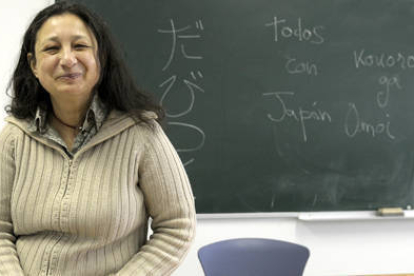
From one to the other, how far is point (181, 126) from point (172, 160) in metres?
1.11

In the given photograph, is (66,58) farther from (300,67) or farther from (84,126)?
(300,67)

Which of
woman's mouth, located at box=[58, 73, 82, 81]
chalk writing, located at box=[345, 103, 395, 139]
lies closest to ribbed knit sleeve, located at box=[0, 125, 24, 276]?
woman's mouth, located at box=[58, 73, 82, 81]

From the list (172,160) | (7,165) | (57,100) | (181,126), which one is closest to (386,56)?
(181,126)

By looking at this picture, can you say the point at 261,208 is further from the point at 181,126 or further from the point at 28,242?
the point at 28,242

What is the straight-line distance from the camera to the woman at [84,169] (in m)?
1.13

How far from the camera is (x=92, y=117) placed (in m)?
1.20

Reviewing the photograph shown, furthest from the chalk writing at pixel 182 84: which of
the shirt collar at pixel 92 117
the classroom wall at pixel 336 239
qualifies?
the shirt collar at pixel 92 117

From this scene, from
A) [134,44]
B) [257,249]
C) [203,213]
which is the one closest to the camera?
[257,249]

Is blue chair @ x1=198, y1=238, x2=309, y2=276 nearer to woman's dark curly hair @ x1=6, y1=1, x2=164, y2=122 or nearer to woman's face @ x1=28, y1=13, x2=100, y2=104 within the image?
woman's dark curly hair @ x1=6, y1=1, x2=164, y2=122

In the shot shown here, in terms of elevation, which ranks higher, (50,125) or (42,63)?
(42,63)

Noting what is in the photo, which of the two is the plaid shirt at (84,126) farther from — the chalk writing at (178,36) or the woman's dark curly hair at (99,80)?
the chalk writing at (178,36)

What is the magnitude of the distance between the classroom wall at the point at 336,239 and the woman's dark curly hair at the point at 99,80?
1.31 metres

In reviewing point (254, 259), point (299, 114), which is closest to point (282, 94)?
point (299, 114)

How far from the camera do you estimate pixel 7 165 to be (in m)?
1.21
